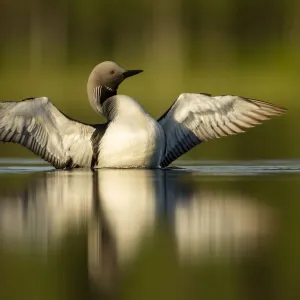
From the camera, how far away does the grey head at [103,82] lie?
13.0m

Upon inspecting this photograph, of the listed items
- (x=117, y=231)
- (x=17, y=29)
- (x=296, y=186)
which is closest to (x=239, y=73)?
(x=17, y=29)

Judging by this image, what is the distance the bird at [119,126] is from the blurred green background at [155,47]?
46.5 ft

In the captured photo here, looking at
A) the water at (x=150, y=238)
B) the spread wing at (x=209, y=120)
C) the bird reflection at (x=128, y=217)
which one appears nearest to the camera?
the water at (x=150, y=238)

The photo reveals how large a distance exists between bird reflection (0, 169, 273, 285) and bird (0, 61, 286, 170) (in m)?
1.05

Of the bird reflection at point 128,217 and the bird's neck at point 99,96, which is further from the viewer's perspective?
the bird's neck at point 99,96

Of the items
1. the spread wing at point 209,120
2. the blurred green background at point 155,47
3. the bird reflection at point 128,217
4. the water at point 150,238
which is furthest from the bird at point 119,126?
the blurred green background at point 155,47

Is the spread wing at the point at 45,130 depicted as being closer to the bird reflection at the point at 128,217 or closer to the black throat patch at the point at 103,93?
the black throat patch at the point at 103,93

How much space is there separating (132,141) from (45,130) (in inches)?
45.3

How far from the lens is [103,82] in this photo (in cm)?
1300

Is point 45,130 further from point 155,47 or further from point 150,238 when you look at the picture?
point 155,47

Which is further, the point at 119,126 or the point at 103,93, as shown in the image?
the point at 103,93

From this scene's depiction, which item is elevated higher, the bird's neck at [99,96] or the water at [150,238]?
the bird's neck at [99,96]

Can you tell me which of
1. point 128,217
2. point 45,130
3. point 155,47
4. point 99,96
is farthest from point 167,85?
point 128,217

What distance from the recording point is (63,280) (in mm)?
6098
